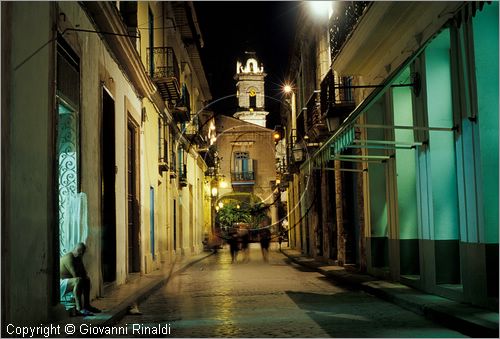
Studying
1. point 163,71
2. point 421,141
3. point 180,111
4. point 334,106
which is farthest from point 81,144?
point 180,111

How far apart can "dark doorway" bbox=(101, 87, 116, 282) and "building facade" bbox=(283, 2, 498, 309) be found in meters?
4.75

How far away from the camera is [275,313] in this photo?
367 inches

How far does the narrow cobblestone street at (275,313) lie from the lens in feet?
25.1

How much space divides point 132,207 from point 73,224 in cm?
705

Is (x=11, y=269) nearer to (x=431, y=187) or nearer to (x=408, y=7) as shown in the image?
(x=431, y=187)

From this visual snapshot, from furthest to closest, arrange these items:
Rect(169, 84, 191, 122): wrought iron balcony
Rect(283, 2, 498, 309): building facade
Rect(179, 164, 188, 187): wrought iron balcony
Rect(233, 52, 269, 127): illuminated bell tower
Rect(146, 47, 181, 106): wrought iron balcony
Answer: Rect(233, 52, 269, 127): illuminated bell tower → Rect(179, 164, 188, 187): wrought iron balcony → Rect(169, 84, 191, 122): wrought iron balcony → Rect(146, 47, 181, 106): wrought iron balcony → Rect(283, 2, 498, 309): building facade

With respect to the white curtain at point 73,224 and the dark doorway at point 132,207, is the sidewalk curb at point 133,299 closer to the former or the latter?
the dark doorway at point 132,207

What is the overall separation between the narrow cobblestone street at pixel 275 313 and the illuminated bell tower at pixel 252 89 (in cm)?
6052

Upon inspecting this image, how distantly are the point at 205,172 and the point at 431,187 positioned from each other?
33852 millimetres

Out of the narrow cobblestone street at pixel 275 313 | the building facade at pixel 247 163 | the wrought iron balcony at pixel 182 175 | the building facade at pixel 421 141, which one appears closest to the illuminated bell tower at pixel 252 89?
the building facade at pixel 247 163

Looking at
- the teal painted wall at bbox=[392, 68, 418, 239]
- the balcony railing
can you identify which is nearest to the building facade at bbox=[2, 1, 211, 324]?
the balcony railing

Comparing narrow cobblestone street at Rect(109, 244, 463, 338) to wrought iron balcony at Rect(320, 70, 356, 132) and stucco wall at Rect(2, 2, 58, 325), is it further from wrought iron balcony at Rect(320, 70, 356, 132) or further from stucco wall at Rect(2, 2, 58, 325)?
wrought iron balcony at Rect(320, 70, 356, 132)

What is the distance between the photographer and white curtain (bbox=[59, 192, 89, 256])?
32.2 ft

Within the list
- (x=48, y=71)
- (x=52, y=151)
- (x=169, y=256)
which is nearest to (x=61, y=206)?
(x=52, y=151)
